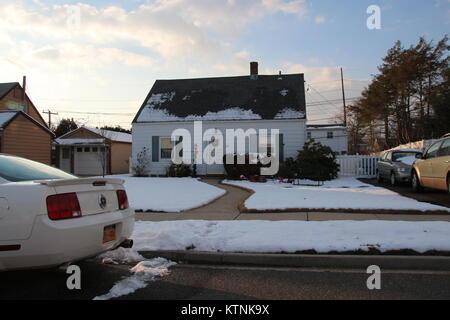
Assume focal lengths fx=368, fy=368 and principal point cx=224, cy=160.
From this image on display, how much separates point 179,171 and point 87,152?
38.6ft

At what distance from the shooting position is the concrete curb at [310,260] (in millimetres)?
4828

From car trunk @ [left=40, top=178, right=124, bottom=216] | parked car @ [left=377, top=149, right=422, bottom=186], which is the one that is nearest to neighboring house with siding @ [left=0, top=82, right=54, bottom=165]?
car trunk @ [left=40, top=178, right=124, bottom=216]

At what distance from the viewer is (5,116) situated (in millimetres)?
19406

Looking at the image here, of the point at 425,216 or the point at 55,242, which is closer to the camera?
the point at 55,242

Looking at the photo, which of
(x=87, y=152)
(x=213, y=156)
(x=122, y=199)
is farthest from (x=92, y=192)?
(x=87, y=152)

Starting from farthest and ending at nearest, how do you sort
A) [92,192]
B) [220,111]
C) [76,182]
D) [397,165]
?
[220,111], [397,165], [92,192], [76,182]

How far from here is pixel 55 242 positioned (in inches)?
142

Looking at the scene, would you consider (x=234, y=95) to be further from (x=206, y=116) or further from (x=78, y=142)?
(x=78, y=142)

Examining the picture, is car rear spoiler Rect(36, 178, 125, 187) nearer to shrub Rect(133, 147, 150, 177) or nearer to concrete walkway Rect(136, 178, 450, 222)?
concrete walkway Rect(136, 178, 450, 222)

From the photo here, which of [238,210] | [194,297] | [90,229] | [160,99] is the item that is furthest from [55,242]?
[160,99]

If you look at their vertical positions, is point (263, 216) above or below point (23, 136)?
below

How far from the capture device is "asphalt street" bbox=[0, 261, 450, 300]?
3863 millimetres
